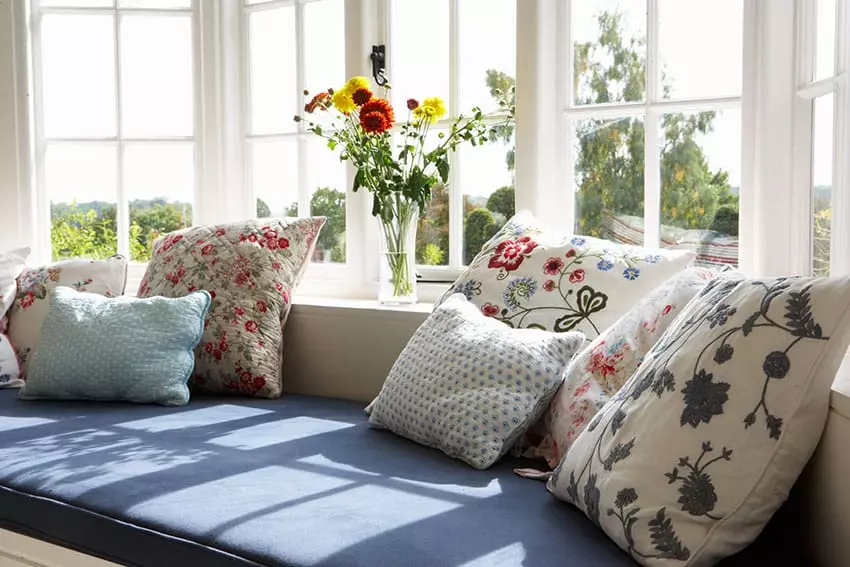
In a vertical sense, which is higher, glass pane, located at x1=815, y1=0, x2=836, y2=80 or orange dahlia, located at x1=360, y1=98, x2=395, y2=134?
glass pane, located at x1=815, y1=0, x2=836, y2=80

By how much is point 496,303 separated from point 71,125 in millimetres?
2097

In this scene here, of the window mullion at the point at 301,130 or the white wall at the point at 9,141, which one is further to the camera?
the white wall at the point at 9,141

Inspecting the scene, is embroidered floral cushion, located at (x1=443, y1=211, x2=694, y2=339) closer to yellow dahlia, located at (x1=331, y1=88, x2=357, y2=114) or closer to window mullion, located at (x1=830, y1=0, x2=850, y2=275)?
window mullion, located at (x1=830, y1=0, x2=850, y2=275)

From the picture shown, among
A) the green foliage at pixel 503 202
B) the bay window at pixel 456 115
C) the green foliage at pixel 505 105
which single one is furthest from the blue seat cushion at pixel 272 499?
the green foliage at pixel 505 105

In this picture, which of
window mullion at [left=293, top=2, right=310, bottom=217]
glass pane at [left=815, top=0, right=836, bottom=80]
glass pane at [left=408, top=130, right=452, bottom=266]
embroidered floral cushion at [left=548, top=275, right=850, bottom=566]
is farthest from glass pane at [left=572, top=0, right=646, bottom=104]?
embroidered floral cushion at [left=548, top=275, right=850, bottom=566]

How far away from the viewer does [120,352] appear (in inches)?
95.0

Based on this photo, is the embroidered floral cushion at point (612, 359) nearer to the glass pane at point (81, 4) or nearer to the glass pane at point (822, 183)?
the glass pane at point (822, 183)

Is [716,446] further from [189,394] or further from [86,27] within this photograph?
[86,27]

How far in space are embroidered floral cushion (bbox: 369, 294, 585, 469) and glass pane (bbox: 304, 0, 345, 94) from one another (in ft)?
4.60

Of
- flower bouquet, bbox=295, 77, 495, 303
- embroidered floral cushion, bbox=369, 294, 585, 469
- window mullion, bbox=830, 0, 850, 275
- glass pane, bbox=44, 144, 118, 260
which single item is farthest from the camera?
glass pane, bbox=44, 144, 118, 260

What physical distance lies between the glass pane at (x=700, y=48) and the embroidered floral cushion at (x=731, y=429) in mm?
1203

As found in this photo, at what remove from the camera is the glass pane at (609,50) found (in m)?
2.52

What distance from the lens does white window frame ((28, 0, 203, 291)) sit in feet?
10.9

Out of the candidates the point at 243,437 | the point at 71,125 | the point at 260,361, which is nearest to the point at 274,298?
the point at 260,361
